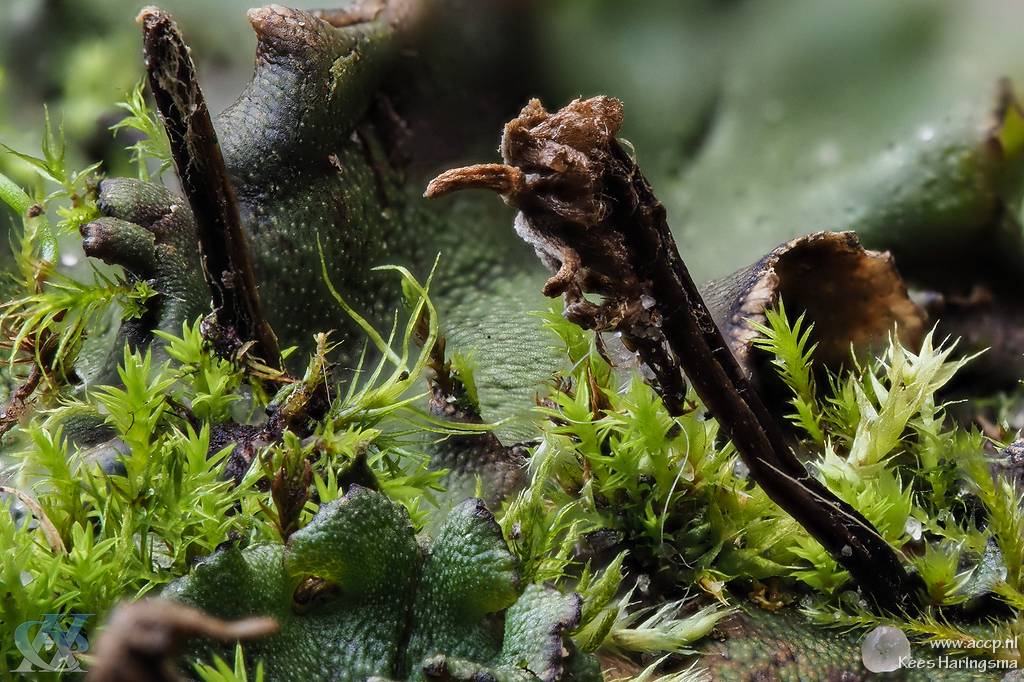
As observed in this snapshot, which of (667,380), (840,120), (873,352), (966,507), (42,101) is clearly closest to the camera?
(667,380)

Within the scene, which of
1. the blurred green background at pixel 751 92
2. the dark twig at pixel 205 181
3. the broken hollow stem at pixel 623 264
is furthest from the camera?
the blurred green background at pixel 751 92

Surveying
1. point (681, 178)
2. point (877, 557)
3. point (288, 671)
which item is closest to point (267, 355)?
point (288, 671)

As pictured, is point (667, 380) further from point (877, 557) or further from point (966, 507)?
point (966, 507)

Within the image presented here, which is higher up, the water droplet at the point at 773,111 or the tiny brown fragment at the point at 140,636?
the water droplet at the point at 773,111

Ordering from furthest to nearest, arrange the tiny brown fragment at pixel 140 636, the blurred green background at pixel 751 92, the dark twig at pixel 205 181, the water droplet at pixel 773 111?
the water droplet at pixel 773 111 < the blurred green background at pixel 751 92 < the dark twig at pixel 205 181 < the tiny brown fragment at pixel 140 636

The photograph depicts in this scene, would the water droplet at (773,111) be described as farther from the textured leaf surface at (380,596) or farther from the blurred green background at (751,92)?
the textured leaf surface at (380,596)

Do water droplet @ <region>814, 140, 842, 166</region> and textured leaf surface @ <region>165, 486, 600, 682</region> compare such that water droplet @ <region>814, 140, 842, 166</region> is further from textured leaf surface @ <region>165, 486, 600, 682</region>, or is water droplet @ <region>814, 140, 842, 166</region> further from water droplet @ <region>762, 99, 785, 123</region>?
textured leaf surface @ <region>165, 486, 600, 682</region>

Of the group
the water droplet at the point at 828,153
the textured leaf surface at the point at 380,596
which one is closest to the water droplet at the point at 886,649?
the textured leaf surface at the point at 380,596
